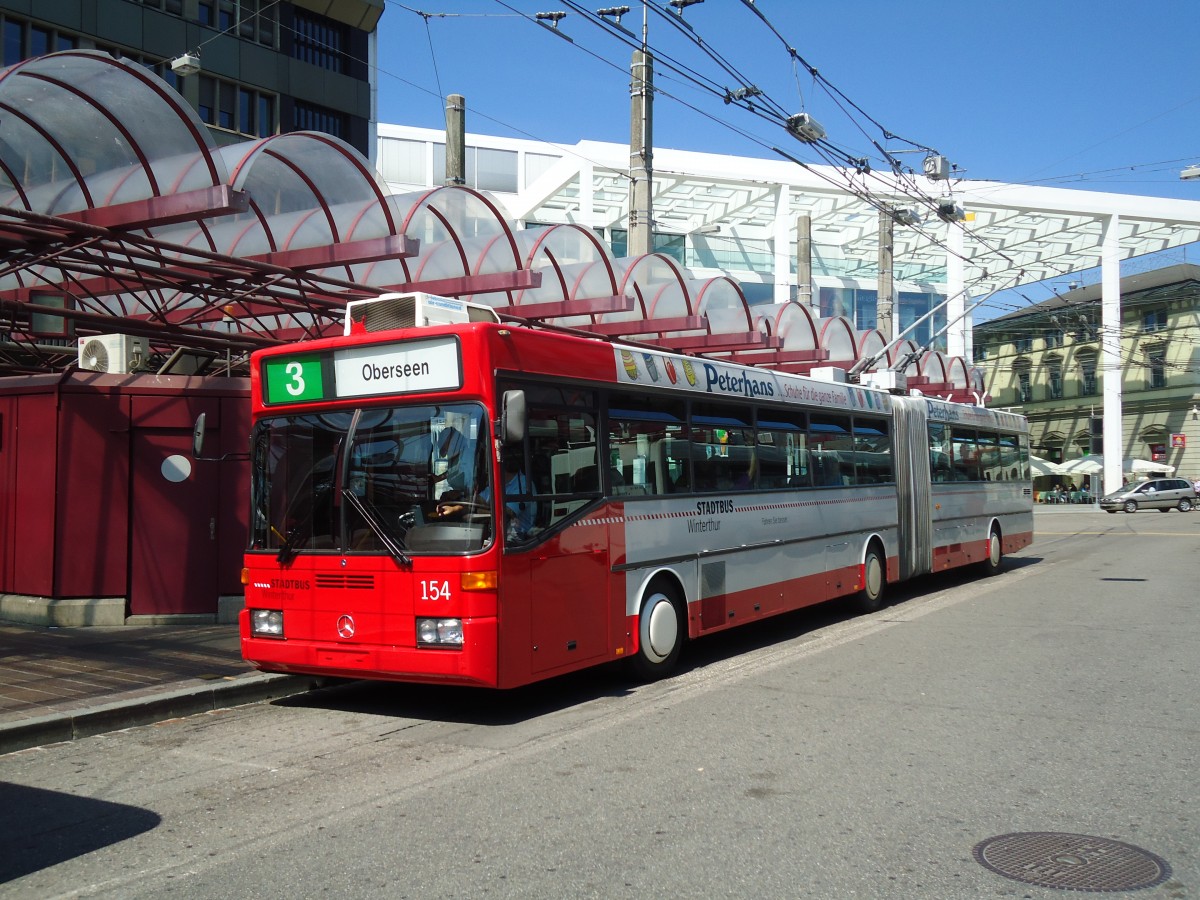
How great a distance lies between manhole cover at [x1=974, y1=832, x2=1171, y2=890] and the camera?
4.68 m

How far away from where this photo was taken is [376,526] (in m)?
8.23

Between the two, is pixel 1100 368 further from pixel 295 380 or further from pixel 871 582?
pixel 295 380

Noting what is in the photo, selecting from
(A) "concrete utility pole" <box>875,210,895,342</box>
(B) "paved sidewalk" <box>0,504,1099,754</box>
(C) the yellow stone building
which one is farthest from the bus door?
(C) the yellow stone building

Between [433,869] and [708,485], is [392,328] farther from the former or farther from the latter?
[433,869]

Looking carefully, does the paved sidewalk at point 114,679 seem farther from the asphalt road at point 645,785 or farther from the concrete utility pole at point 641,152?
the concrete utility pole at point 641,152

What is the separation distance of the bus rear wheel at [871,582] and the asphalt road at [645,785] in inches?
154

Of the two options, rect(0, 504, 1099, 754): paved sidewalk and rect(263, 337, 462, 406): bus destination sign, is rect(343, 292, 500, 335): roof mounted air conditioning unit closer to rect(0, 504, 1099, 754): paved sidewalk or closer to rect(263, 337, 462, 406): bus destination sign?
rect(263, 337, 462, 406): bus destination sign

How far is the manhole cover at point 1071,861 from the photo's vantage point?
4.68m

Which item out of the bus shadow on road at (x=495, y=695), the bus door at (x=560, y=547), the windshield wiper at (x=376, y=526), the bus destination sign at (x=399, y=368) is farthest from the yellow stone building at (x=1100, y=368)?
the windshield wiper at (x=376, y=526)

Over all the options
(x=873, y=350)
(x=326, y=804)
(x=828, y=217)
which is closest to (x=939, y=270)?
(x=828, y=217)

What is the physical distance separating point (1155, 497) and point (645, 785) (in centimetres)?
5091

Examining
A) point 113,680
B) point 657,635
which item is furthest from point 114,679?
point 657,635

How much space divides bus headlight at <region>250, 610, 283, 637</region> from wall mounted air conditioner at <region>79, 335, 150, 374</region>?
19.1 feet

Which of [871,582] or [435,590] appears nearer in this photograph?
[435,590]
